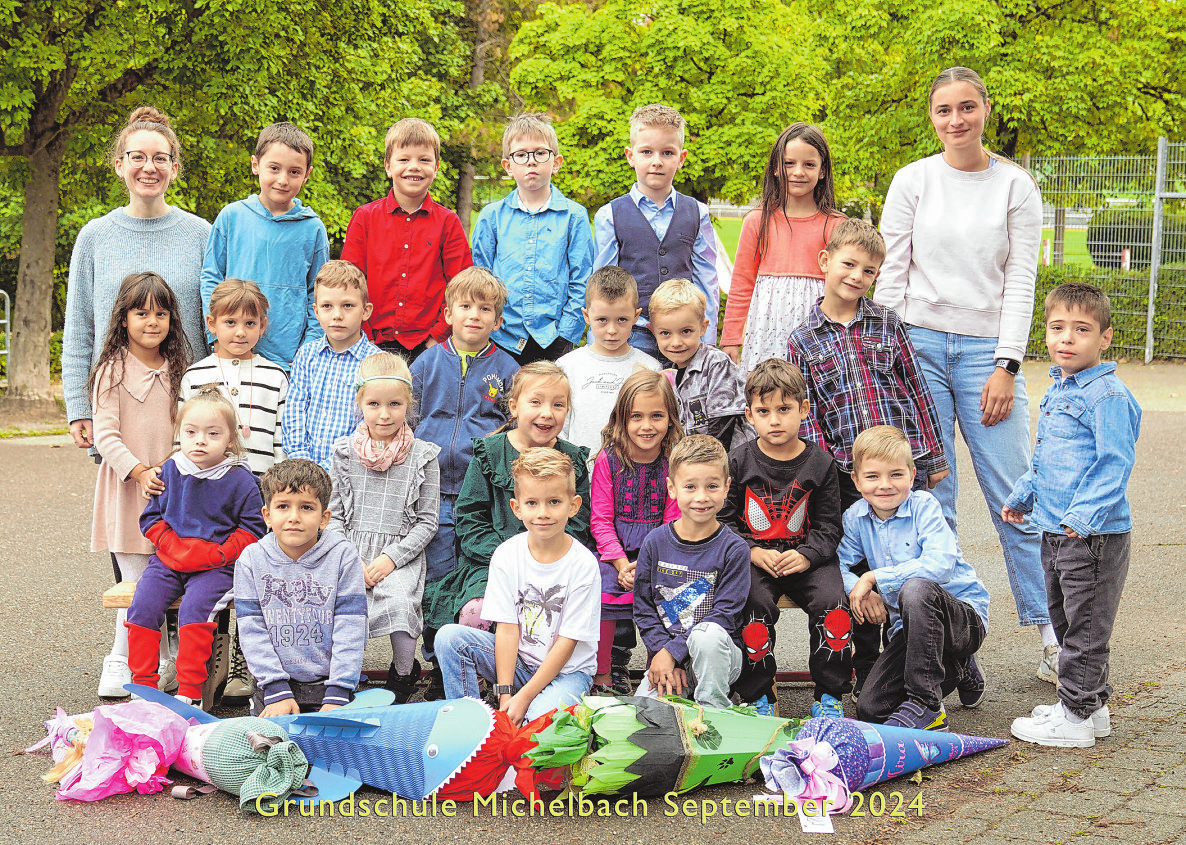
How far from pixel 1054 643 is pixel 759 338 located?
1.83 m

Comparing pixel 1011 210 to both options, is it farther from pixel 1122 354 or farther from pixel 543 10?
pixel 543 10

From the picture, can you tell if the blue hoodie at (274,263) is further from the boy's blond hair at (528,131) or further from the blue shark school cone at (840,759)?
the blue shark school cone at (840,759)

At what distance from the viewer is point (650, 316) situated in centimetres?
511

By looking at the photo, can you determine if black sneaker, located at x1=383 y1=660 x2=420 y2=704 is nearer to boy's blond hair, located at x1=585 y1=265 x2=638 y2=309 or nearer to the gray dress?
the gray dress

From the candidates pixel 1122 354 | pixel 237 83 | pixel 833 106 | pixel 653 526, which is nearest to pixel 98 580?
pixel 653 526

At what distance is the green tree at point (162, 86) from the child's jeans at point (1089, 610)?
35.3 feet

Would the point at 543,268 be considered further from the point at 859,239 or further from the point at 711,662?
the point at 711,662

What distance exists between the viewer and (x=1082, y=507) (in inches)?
165

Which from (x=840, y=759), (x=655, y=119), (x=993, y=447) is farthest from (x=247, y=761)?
(x=655, y=119)

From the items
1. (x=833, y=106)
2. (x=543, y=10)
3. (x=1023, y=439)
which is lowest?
(x=1023, y=439)

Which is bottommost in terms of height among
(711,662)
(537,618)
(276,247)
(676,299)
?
(711,662)

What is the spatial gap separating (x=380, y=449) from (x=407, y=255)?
129cm

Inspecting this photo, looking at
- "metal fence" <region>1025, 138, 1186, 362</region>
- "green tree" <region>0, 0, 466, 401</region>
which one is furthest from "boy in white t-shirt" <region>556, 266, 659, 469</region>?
"metal fence" <region>1025, 138, 1186, 362</region>

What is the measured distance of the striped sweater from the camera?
16.7 feet
